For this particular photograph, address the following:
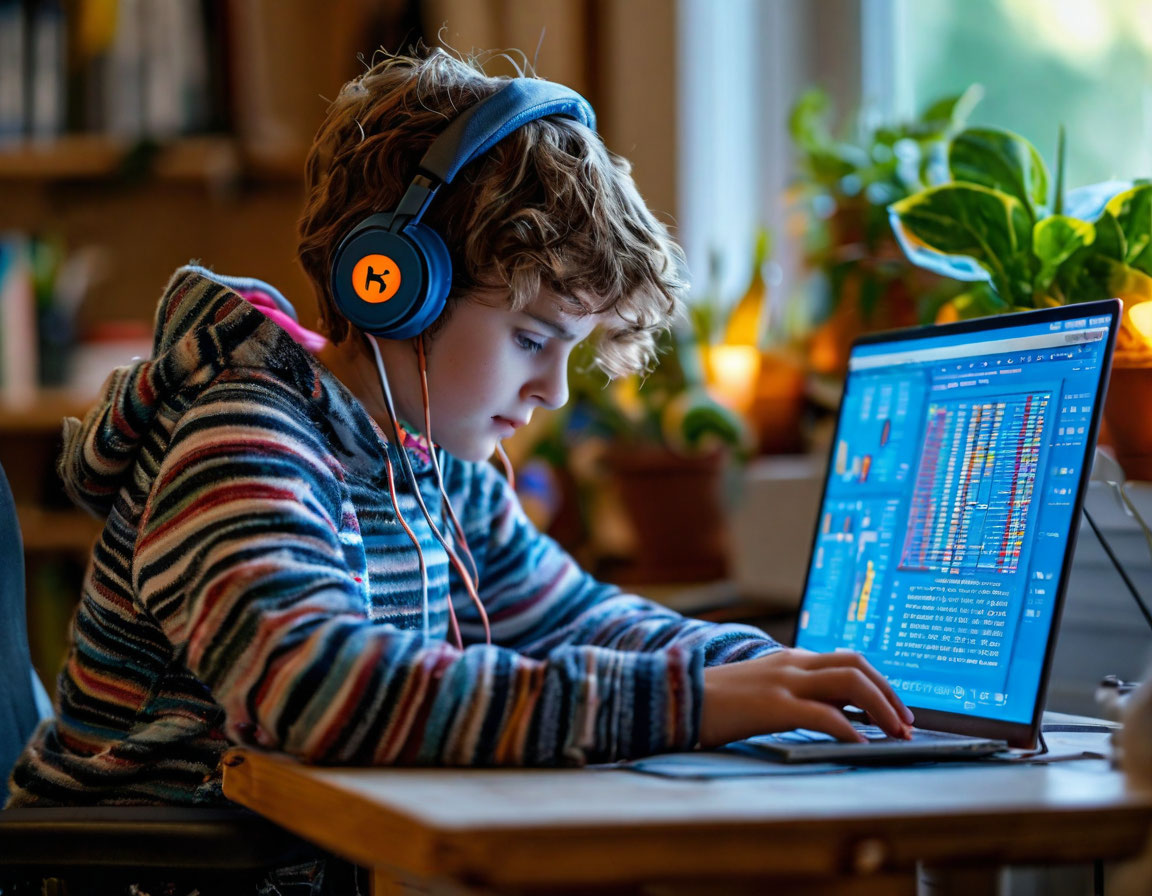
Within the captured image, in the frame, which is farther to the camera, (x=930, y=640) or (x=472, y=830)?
(x=930, y=640)

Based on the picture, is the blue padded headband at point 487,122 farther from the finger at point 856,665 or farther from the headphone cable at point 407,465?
the finger at point 856,665

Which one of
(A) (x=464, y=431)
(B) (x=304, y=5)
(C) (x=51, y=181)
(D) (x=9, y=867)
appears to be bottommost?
(D) (x=9, y=867)

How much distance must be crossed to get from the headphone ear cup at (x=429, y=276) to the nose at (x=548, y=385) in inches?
4.4

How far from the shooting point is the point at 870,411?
3.38ft

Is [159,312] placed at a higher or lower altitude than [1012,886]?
higher

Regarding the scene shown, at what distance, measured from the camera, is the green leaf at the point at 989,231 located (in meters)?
1.04

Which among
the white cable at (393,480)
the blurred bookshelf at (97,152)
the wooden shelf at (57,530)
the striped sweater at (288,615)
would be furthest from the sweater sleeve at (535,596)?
the wooden shelf at (57,530)

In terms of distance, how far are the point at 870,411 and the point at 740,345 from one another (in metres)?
0.89

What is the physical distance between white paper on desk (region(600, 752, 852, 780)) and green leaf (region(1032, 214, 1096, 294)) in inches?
19.3

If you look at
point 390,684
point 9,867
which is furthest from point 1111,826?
point 9,867

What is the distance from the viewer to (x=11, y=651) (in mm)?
1055

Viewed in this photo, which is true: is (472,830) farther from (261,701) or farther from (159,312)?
(159,312)

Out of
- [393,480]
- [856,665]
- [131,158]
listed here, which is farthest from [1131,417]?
[131,158]

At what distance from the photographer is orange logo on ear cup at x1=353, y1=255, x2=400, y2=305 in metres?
0.91
